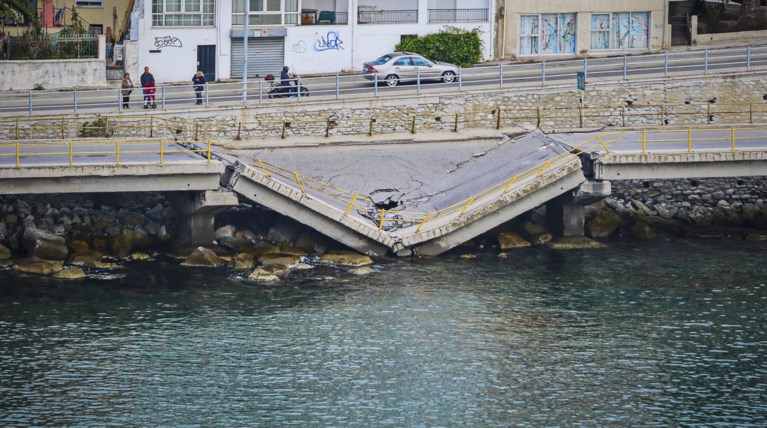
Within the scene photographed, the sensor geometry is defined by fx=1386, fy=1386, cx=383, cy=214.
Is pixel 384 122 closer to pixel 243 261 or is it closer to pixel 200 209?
pixel 200 209

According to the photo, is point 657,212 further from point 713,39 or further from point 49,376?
point 49,376

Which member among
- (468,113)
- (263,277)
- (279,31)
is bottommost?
(263,277)

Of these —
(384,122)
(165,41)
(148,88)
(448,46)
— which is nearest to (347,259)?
(384,122)

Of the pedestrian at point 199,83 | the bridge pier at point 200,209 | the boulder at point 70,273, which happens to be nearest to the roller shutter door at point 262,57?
the pedestrian at point 199,83

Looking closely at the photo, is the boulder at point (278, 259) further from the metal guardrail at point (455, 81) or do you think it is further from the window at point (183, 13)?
the window at point (183, 13)

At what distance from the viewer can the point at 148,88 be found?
56344 mm

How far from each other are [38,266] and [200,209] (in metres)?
6.22

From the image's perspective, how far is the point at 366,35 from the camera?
6719 centimetres

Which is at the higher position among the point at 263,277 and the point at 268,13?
the point at 268,13

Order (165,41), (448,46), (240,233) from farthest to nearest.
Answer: (448,46) → (165,41) → (240,233)

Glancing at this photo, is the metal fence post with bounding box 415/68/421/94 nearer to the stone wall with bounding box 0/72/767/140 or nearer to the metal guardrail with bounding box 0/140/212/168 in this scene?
the stone wall with bounding box 0/72/767/140

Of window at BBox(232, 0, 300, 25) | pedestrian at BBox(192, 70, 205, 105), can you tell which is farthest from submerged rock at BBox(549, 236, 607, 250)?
window at BBox(232, 0, 300, 25)

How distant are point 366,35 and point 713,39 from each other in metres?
17.8

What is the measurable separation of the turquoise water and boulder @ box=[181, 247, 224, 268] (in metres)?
0.72
